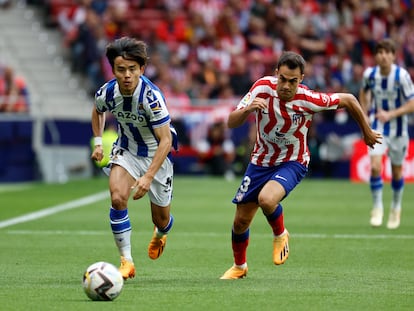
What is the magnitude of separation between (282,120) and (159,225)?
171 centimetres

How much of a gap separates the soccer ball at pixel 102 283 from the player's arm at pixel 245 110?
1.92 m

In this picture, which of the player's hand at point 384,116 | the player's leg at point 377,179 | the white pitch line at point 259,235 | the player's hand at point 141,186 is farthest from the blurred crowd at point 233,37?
the player's hand at point 141,186

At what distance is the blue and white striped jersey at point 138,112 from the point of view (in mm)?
9508

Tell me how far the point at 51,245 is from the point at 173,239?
64.2 inches

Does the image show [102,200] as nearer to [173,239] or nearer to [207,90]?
[173,239]

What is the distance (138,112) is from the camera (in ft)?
31.4

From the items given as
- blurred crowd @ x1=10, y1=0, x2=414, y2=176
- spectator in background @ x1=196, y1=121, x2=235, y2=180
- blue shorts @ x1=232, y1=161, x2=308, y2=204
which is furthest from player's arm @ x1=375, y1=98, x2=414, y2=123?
blurred crowd @ x1=10, y1=0, x2=414, y2=176

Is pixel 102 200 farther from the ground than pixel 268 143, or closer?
closer

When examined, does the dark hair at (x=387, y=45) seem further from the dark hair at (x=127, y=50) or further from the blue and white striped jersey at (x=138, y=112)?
the dark hair at (x=127, y=50)

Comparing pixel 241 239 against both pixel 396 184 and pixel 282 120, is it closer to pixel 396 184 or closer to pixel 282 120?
pixel 282 120

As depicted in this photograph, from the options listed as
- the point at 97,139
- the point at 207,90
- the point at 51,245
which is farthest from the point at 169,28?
the point at 97,139

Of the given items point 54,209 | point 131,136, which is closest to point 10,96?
point 54,209

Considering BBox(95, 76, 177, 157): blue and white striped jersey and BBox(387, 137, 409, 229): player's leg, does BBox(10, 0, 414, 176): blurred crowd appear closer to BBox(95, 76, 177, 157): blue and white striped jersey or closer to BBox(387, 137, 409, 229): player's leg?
BBox(387, 137, 409, 229): player's leg

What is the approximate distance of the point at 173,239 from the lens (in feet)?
43.7
